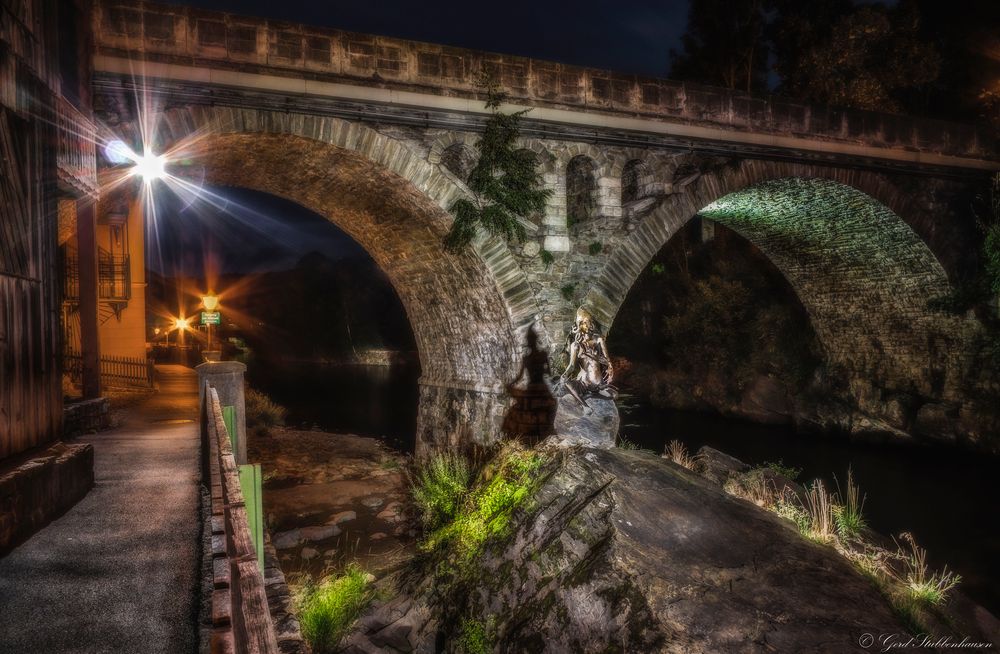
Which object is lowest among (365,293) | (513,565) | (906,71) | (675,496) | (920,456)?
(920,456)

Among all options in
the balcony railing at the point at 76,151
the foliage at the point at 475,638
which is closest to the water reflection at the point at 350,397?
the foliage at the point at 475,638

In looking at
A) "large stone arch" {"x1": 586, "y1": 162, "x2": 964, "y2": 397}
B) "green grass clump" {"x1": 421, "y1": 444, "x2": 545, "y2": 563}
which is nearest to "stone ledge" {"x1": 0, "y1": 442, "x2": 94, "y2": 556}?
"green grass clump" {"x1": 421, "y1": 444, "x2": 545, "y2": 563}

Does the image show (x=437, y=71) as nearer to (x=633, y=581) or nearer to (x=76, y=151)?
(x=76, y=151)

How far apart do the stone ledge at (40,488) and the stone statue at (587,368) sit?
5.05 meters

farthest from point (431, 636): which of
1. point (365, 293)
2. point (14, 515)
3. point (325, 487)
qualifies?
point (365, 293)

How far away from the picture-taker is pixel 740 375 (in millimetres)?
19828

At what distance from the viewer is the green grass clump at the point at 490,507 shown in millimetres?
6738

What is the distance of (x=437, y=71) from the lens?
917 centimetres

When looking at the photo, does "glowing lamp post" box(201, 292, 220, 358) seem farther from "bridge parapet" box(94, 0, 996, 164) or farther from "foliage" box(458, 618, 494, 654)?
"foliage" box(458, 618, 494, 654)

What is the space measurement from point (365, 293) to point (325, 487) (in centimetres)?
4006

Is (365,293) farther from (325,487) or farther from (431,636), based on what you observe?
(431,636)

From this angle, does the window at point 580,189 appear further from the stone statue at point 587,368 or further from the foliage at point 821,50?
the foliage at point 821,50

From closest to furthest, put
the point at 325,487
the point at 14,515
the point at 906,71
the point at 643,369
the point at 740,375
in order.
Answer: the point at 14,515, the point at 325,487, the point at 906,71, the point at 740,375, the point at 643,369

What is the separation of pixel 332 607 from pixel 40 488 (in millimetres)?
3143
